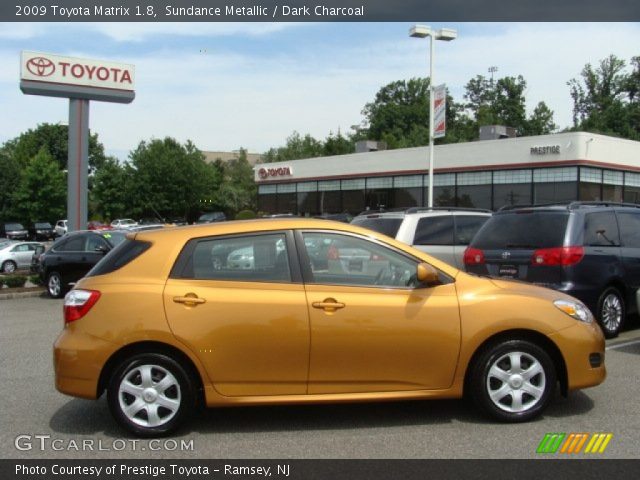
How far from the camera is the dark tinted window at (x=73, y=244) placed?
15211 mm

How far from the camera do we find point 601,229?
348 inches

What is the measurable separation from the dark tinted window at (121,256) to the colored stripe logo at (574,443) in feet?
10.9

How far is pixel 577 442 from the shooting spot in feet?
15.7

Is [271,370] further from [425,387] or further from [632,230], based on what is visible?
[632,230]

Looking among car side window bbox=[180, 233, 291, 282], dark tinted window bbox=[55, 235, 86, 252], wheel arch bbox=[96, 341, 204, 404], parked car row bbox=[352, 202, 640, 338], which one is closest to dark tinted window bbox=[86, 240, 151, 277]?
car side window bbox=[180, 233, 291, 282]

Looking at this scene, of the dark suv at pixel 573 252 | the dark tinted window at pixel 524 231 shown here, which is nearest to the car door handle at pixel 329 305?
the dark suv at pixel 573 252

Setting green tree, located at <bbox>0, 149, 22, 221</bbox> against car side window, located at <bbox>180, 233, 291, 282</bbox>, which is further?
green tree, located at <bbox>0, 149, 22, 221</bbox>

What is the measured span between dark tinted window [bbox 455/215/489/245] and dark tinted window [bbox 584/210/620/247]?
2680mm

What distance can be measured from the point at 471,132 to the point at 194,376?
230 feet

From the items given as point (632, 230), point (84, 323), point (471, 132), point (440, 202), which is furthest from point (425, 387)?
point (471, 132)

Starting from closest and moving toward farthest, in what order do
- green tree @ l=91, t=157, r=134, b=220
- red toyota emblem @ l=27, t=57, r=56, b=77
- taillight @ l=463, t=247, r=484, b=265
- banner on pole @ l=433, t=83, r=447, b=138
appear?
taillight @ l=463, t=247, r=484, b=265 → banner on pole @ l=433, t=83, r=447, b=138 → red toyota emblem @ l=27, t=57, r=56, b=77 → green tree @ l=91, t=157, r=134, b=220

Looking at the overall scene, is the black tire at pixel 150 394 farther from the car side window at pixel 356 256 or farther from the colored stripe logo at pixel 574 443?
the colored stripe logo at pixel 574 443

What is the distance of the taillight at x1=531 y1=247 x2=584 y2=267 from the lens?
823 centimetres

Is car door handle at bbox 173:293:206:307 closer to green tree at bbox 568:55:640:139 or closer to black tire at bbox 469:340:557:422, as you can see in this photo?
black tire at bbox 469:340:557:422
